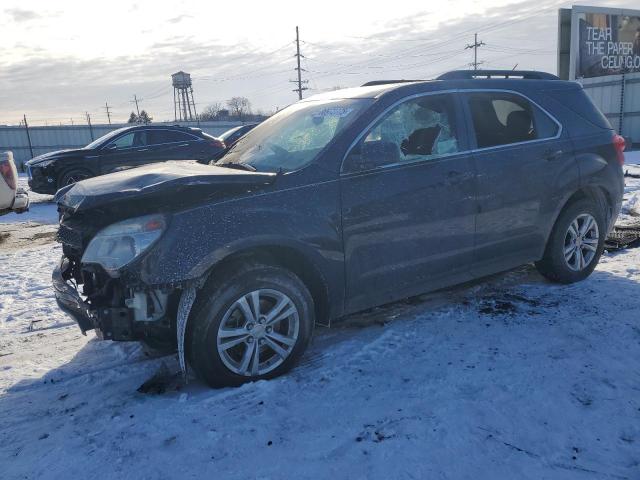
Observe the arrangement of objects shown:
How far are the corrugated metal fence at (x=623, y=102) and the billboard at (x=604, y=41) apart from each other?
2.67 m

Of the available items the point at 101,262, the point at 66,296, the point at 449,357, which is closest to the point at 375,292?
the point at 449,357

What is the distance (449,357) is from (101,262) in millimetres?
2272

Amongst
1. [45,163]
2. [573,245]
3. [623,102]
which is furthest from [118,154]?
[623,102]

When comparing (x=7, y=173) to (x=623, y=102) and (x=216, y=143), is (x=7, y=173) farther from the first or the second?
(x=623, y=102)

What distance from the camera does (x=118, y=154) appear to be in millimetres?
11906

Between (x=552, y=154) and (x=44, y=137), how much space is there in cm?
3102

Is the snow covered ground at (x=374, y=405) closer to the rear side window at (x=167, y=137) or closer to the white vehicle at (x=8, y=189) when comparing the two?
the white vehicle at (x=8, y=189)

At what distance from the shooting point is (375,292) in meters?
3.65

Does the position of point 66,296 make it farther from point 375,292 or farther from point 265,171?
point 375,292

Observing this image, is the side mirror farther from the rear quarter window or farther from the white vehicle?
the white vehicle

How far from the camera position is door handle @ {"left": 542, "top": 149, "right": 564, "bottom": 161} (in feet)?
14.5

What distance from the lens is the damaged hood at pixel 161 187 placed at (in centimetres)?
298

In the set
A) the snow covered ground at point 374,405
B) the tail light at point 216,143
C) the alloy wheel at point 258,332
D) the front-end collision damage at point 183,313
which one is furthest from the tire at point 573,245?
the tail light at point 216,143

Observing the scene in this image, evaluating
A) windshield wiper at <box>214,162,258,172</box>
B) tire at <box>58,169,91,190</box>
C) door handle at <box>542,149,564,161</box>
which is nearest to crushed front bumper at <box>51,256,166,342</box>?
windshield wiper at <box>214,162,258,172</box>
